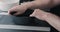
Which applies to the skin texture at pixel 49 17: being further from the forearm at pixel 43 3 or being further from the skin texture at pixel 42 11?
the forearm at pixel 43 3

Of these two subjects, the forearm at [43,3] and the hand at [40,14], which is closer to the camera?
the hand at [40,14]

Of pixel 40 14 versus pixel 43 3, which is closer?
pixel 40 14

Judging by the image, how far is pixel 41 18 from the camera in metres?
0.74

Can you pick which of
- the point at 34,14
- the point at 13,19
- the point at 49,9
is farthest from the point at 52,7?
the point at 13,19

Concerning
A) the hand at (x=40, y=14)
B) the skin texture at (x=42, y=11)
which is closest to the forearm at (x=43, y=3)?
the skin texture at (x=42, y=11)

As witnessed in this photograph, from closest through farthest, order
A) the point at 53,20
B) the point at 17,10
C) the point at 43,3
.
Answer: the point at 53,20, the point at 17,10, the point at 43,3

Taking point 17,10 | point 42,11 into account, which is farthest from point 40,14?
point 17,10

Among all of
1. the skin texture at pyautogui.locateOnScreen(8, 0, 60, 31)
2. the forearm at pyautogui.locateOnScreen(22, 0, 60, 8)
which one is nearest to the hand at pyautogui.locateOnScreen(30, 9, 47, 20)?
the skin texture at pyautogui.locateOnScreen(8, 0, 60, 31)

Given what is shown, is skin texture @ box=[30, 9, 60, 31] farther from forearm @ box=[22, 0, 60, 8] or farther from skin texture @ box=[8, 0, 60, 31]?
forearm @ box=[22, 0, 60, 8]

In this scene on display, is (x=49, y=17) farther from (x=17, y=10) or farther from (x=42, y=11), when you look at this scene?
(x=17, y=10)

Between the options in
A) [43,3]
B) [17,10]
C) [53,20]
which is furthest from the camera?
[43,3]

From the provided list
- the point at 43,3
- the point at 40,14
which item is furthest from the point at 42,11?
the point at 43,3

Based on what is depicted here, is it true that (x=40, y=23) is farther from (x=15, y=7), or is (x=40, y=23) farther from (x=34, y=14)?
(x=15, y=7)

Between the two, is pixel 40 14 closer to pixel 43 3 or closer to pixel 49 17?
pixel 49 17
